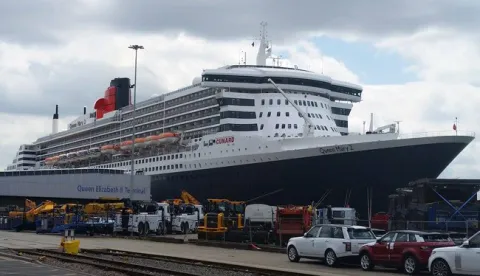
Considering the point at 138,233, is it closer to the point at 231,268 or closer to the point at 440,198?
the point at 440,198

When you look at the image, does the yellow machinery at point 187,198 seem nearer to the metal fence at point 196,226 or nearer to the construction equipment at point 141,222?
the metal fence at point 196,226

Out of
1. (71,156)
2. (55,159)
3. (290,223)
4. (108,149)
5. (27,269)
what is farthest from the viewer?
(55,159)

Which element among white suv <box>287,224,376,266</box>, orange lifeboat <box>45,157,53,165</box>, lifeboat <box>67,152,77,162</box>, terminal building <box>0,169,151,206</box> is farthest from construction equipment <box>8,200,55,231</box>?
orange lifeboat <box>45,157,53,165</box>

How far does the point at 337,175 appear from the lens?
5262cm

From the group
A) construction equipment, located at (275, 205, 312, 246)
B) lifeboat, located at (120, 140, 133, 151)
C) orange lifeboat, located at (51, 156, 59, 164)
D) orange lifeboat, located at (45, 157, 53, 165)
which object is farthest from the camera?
orange lifeboat, located at (45, 157, 53, 165)

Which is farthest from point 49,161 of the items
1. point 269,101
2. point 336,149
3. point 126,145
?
point 336,149

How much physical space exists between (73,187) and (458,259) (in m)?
54.0

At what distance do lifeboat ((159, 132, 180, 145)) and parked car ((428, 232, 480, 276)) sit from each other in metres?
48.5

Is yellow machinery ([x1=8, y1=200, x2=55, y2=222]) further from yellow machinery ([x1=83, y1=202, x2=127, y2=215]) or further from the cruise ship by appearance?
the cruise ship

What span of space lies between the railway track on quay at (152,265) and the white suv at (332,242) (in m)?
2.70

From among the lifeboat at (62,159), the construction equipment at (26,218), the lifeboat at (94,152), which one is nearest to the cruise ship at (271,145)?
the lifeboat at (94,152)

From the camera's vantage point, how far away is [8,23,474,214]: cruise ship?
51.0m

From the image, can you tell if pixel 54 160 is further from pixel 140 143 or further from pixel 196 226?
pixel 196 226

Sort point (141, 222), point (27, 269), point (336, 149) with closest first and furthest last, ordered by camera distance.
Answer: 1. point (27, 269)
2. point (141, 222)
3. point (336, 149)
